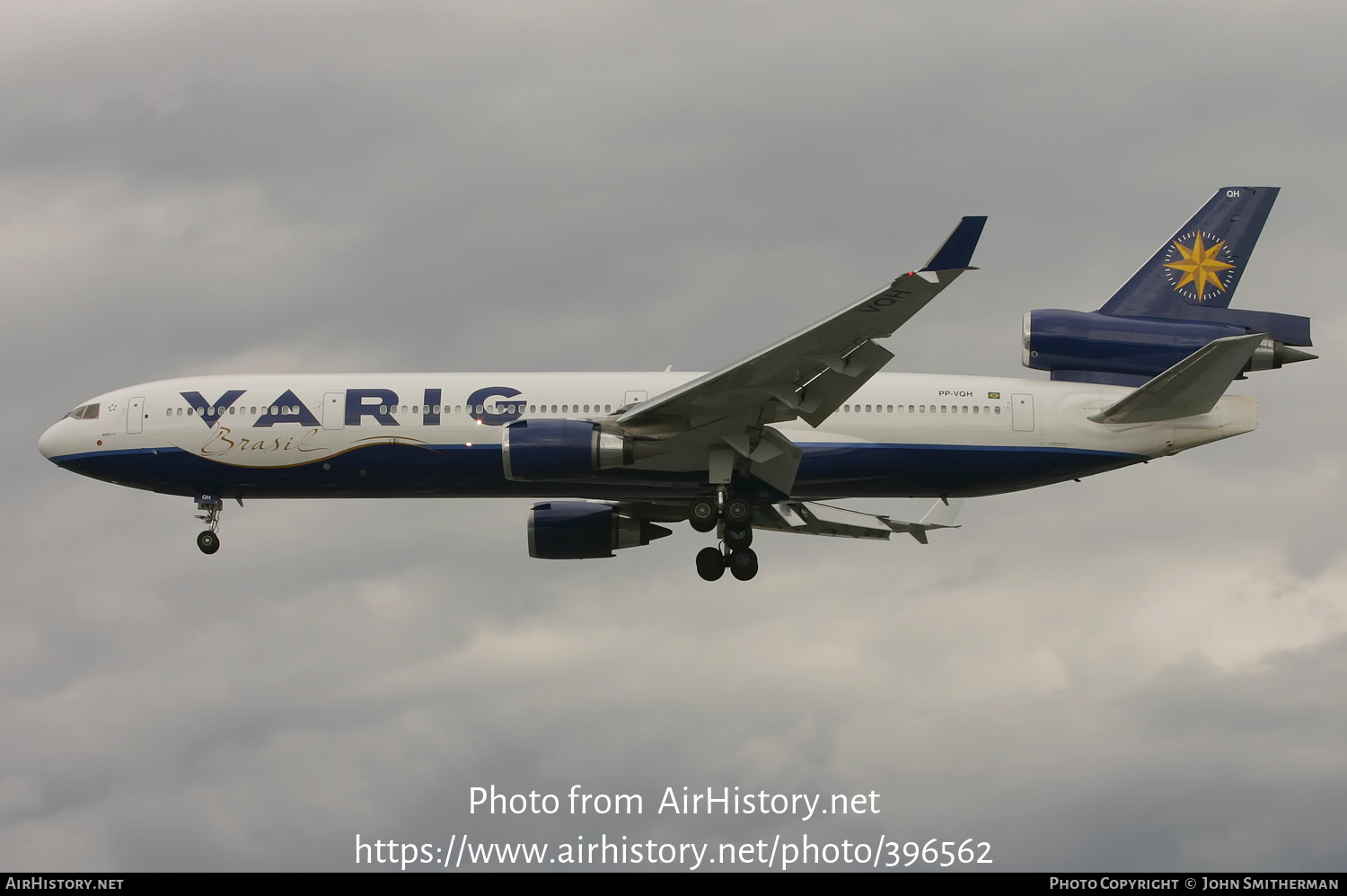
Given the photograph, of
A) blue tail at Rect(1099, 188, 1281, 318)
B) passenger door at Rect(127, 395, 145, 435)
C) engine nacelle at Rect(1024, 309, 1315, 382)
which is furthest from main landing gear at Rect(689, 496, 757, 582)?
passenger door at Rect(127, 395, 145, 435)

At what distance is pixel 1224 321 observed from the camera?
34.5 m

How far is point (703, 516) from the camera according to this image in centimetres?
3338

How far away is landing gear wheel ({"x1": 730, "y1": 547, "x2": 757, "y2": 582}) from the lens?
33781 mm

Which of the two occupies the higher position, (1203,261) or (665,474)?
(1203,261)

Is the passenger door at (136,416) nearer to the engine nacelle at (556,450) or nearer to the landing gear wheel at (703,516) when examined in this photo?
the engine nacelle at (556,450)

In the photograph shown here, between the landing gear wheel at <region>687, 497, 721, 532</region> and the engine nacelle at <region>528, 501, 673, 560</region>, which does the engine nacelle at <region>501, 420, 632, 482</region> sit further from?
the engine nacelle at <region>528, 501, 673, 560</region>

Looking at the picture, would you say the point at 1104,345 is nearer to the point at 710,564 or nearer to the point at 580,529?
the point at 710,564

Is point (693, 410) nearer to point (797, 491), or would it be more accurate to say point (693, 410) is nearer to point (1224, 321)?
point (797, 491)

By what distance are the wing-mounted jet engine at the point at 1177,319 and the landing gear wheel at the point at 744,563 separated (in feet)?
24.3

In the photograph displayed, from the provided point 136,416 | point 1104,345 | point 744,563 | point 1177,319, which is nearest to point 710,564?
point 744,563

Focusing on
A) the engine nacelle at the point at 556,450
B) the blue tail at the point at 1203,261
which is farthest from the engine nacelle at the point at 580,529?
the blue tail at the point at 1203,261

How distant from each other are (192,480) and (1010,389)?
60.4 feet

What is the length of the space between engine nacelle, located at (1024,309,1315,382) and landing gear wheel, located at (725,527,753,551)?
7230 millimetres

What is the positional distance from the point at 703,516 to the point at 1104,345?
9.55 m
